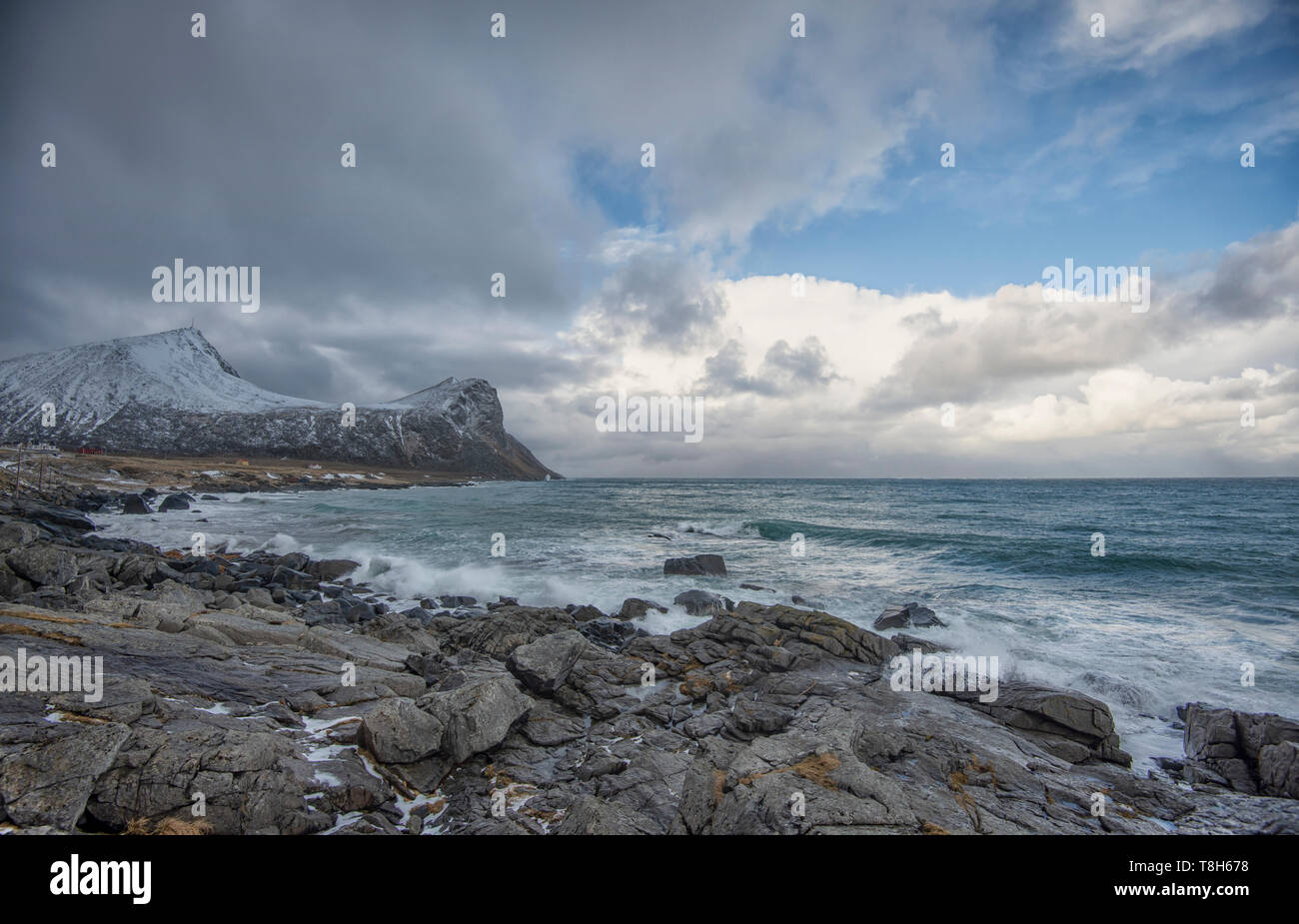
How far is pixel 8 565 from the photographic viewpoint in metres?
13.6

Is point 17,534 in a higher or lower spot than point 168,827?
higher

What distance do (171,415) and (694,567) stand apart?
7653 inches

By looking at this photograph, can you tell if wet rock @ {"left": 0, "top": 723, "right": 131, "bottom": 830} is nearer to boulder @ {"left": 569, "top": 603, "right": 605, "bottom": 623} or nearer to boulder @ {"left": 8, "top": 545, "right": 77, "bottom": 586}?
boulder @ {"left": 8, "top": 545, "right": 77, "bottom": 586}

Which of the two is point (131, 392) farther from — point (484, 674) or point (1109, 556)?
point (1109, 556)

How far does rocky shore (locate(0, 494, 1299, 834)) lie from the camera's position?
5359 millimetres

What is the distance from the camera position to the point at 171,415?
5925 inches

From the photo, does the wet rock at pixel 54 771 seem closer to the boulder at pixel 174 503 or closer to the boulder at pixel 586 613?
the boulder at pixel 586 613

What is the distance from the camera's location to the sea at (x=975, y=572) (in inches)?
561

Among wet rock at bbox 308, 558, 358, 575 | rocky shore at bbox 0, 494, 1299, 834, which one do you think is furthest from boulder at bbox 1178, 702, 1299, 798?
wet rock at bbox 308, 558, 358, 575

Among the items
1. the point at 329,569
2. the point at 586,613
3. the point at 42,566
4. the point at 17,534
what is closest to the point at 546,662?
the point at 586,613

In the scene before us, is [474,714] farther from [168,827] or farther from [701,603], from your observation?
[701,603]

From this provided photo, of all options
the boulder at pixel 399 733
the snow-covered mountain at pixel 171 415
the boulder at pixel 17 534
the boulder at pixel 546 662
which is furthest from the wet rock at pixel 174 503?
the snow-covered mountain at pixel 171 415

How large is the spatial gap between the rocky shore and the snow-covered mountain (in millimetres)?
174989
